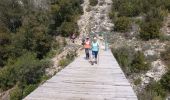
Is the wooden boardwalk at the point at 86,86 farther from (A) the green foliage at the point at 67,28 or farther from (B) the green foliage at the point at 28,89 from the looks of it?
(A) the green foliage at the point at 67,28

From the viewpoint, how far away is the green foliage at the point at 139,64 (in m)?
32.3

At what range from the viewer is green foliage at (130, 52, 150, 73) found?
1273 inches

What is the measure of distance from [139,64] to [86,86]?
17.2m

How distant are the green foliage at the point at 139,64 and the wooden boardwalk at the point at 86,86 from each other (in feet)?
43.4

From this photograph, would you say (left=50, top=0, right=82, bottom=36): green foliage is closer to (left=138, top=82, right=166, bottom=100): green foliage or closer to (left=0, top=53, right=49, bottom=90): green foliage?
(left=0, top=53, right=49, bottom=90): green foliage

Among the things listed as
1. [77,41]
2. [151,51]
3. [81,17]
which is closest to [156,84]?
[151,51]

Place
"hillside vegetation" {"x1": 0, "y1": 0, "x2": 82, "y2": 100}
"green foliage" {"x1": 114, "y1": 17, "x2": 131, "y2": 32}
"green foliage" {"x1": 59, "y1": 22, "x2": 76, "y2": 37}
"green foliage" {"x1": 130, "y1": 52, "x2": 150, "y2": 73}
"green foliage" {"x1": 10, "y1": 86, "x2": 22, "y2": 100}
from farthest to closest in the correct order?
"green foliage" {"x1": 59, "y1": 22, "x2": 76, "y2": 37}
"green foliage" {"x1": 114, "y1": 17, "x2": 131, "y2": 32}
"hillside vegetation" {"x1": 0, "y1": 0, "x2": 82, "y2": 100}
"green foliage" {"x1": 10, "y1": 86, "x2": 22, "y2": 100}
"green foliage" {"x1": 130, "y1": 52, "x2": 150, "y2": 73}

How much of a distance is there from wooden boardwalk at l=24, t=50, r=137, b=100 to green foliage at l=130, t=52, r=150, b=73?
1324 centimetres

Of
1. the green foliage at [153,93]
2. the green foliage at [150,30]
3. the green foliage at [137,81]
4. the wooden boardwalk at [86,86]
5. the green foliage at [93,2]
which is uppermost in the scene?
the green foliage at [93,2]

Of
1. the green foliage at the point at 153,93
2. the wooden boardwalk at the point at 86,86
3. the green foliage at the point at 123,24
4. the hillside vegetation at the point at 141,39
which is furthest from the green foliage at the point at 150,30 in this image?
the wooden boardwalk at the point at 86,86

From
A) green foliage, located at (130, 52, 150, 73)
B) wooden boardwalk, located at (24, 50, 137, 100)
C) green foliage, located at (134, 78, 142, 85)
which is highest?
wooden boardwalk, located at (24, 50, 137, 100)

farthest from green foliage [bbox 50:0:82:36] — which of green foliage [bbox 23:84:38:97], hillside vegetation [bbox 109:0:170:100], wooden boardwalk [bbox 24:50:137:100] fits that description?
wooden boardwalk [bbox 24:50:137:100]

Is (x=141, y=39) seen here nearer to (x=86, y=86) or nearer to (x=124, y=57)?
(x=124, y=57)

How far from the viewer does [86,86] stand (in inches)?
621
